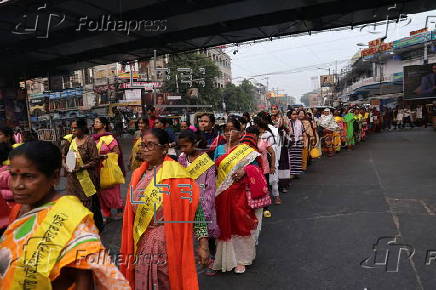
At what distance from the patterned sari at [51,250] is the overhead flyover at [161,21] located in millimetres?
7628

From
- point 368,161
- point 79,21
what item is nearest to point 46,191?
point 79,21

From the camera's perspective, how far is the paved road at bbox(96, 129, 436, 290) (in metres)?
3.24

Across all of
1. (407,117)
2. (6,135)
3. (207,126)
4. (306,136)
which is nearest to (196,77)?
(407,117)

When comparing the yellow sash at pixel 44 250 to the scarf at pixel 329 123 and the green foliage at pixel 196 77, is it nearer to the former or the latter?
the scarf at pixel 329 123

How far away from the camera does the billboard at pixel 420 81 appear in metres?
19.3

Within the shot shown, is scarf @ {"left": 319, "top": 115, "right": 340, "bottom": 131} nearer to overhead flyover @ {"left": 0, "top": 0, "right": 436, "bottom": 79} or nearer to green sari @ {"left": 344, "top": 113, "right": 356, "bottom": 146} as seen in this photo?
green sari @ {"left": 344, "top": 113, "right": 356, "bottom": 146}

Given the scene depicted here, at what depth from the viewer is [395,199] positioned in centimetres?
581

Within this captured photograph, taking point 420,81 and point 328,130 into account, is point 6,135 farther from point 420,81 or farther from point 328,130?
point 420,81

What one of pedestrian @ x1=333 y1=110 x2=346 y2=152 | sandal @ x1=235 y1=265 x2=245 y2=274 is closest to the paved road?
sandal @ x1=235 y1=265 x2=245 y2=274

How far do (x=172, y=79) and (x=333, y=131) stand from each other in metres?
24.4

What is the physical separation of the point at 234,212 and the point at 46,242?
230 centimetres

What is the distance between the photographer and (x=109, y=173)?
4.98 m

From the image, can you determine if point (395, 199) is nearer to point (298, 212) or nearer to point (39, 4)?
point (298, 212)

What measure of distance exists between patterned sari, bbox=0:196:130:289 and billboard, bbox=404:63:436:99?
21581 mm
